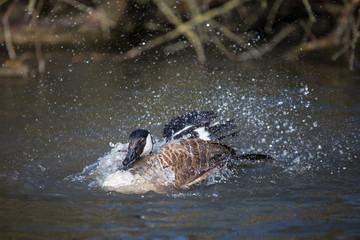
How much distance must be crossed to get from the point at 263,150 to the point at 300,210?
78.4 inches

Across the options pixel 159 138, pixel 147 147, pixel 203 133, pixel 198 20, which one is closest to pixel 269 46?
pixel 198 20

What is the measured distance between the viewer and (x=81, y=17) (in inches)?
485

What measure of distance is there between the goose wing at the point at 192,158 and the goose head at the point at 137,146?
0.64 feet

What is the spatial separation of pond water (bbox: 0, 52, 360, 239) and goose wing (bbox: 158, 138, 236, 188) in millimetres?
211

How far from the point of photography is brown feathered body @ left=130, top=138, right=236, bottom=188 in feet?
18.1

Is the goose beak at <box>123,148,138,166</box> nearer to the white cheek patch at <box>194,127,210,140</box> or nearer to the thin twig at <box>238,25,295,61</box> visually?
the white cheek patch at <box>194,127,210,140</box>

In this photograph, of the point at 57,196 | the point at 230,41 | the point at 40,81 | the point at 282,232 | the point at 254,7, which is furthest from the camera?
the point at 254,7

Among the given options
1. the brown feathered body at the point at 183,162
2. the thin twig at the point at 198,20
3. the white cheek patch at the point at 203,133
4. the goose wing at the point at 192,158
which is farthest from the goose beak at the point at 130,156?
the thin twig at the point at 198,20

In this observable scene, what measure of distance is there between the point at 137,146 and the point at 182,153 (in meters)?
0.52

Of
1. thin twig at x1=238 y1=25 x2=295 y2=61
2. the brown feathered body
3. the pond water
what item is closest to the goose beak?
the brown feathered body

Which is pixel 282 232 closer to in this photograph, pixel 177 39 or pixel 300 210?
pixel 300 210

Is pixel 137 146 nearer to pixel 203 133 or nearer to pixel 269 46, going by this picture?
pixel 203 133

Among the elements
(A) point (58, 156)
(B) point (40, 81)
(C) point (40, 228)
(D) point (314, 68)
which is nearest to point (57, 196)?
(C) point (40, 228)

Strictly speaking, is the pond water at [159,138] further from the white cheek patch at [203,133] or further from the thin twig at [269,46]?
the white cheek patch at [203,133]
